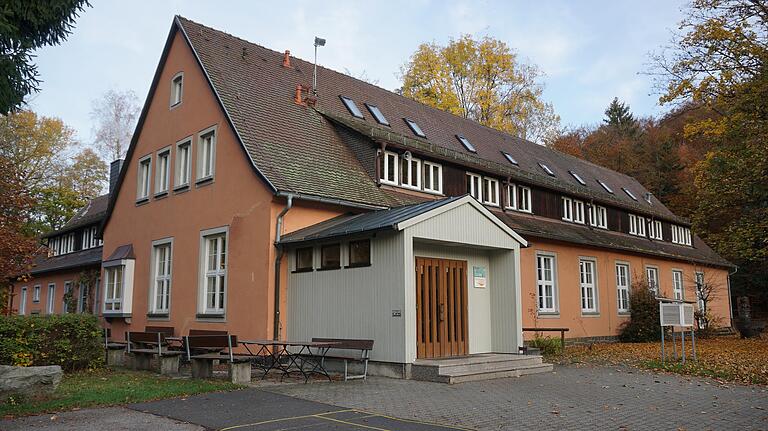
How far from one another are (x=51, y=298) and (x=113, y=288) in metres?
10.1

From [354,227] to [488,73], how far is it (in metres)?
26.7

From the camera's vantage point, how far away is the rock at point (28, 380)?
895cm

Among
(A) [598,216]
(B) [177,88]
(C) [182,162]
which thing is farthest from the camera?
(A) [598,216]

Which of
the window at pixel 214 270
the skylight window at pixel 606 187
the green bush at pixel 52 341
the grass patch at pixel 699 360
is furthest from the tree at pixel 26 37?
the skylight window at pixel 606 187

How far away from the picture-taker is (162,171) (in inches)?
748

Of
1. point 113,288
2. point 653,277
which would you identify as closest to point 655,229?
point 653,277

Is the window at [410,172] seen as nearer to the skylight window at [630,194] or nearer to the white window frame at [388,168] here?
the white window frame at [388,168]

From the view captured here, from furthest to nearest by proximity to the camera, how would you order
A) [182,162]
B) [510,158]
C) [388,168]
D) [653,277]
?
[653,277], [510,158], [182,162], [388,168]

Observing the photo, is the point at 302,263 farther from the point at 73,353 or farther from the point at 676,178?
the point at 676,178

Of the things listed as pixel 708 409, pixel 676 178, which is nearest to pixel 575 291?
pixel 708 409

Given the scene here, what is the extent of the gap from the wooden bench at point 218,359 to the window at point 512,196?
471 inches

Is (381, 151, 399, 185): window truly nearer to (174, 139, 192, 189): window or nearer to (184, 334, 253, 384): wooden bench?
(174, 139, 192, 189): window

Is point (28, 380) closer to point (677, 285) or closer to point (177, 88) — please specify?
point (177, 88)

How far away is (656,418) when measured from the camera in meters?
8.18
